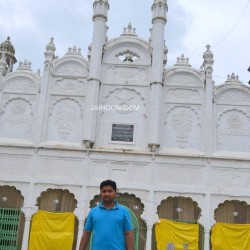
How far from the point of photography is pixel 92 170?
44.3 ft

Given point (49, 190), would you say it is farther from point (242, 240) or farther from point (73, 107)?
point (242, 240)

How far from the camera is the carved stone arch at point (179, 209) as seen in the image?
13.3 meters

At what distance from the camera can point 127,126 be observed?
14.2 m

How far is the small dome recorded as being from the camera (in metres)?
26.0

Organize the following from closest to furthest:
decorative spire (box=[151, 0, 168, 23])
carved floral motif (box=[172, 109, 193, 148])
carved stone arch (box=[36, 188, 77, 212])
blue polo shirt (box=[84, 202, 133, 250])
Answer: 1. blue polo shirt (box=[84, 202, 133, 250])
2. carved stone arch (box=[36, 188, 77, 212])
3. carved floral motif (box=[172, 109, 193, 148])
4. decorative spire (box=[151, 0, 168, 23])

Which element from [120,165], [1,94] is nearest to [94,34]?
[1,94]

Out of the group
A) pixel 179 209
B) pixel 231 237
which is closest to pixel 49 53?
pixel 179 209

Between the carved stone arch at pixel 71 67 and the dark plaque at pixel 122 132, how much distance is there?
2.28 metres

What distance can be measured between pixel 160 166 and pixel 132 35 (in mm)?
5001

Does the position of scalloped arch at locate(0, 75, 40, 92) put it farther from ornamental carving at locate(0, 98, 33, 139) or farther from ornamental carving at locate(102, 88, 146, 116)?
ornamental carving at locate(102, 88, 146, 116)

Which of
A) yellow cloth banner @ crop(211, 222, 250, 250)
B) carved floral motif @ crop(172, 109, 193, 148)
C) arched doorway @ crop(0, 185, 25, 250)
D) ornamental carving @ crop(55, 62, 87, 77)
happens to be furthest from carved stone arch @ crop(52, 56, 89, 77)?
yellow cloth banner @ crop(211, 222, 250, 250)

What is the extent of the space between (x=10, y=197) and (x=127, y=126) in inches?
178

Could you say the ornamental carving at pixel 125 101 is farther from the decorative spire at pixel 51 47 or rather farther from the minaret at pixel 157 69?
the decorative spire at pixel 51 47

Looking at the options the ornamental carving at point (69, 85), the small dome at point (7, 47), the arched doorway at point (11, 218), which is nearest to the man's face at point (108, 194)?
the arched doorway at point (11, 218)
